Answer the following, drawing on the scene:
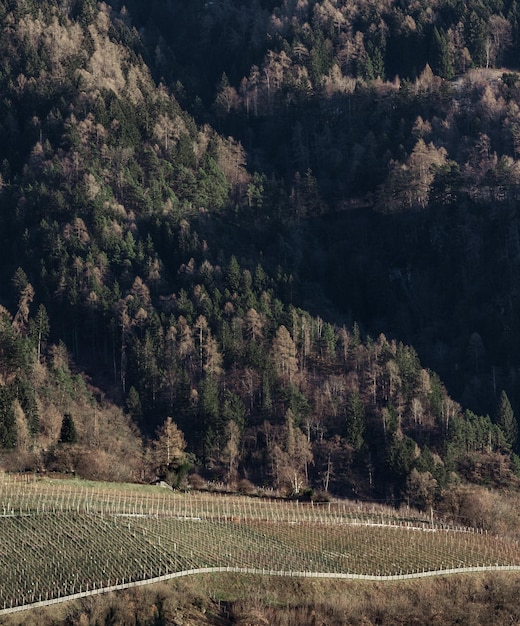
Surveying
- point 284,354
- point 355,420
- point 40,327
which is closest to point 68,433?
point 355,420

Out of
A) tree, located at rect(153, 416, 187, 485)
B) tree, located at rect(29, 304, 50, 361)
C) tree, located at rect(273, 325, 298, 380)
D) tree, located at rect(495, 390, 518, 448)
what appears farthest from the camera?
tree, located at rect(29, 304, 50, 361)

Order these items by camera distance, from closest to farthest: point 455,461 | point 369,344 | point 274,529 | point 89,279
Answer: point 274,529 < point 455,461 < point 369,344 < point 89,279

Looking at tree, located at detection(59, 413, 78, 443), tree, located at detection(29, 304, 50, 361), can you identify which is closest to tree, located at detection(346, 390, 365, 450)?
tree, located at detection(59, 413, 78, 443)

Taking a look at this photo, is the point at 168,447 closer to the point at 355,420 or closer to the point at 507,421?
the point at 355,420

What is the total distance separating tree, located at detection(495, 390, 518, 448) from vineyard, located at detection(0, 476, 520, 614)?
52517 mm

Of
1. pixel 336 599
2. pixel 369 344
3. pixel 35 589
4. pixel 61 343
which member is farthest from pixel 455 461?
pixel 35 589

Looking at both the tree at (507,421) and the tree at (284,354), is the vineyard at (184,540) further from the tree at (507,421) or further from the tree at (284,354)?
the tree at (284,354)

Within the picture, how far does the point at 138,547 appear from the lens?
333 feet

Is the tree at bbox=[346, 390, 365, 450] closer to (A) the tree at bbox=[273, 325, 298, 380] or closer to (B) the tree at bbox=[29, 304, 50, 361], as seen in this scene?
(A) the tree at bbox=[273, 325, 298, 380]

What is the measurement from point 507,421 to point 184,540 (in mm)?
81772

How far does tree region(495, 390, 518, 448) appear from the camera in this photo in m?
175

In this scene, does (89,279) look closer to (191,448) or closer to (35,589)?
(191,448)

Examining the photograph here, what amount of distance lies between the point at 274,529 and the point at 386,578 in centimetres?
1325

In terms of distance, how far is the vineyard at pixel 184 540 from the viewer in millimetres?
96125
